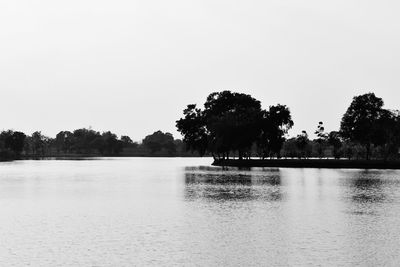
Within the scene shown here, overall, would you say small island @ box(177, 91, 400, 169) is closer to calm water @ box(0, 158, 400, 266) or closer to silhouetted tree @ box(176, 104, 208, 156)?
silhouetted tree @ box(176, 104, 208, 156)

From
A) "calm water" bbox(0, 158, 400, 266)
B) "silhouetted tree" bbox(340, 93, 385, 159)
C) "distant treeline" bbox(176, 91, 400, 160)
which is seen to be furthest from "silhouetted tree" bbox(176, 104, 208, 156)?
"calm water" bbox(0, 158, 400, 266)

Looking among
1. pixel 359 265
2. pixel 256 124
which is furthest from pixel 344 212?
pixel 256 124

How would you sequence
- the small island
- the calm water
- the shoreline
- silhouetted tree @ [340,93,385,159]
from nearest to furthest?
1. the calm water
2. the shoreline
3. the small island
4. silhouetted tree @ [340,93,385,159]

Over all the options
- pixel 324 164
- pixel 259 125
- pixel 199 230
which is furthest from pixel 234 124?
pixel 199 230

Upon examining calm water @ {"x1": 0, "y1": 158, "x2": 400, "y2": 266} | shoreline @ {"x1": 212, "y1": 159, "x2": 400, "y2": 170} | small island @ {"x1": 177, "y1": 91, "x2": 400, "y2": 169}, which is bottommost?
calm water @ {"x1": 0, "y1": 158, "x2": 400, "y2": 266}

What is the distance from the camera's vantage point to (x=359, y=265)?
2408 centimetres

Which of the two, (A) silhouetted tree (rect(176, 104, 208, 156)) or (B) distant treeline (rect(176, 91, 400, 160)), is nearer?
(B) distant treeline (rect(176, 91, 400, 160))

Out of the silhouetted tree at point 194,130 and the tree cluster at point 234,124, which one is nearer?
the tree cluster at point 234,124

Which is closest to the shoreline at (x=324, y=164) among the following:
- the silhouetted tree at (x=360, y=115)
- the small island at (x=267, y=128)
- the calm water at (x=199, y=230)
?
the small island at (x=267, y=128)

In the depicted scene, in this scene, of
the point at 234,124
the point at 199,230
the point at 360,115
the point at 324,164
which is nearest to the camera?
the point at 199,230

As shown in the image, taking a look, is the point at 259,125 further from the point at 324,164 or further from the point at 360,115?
the point at 360,115

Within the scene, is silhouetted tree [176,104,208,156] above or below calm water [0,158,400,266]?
above

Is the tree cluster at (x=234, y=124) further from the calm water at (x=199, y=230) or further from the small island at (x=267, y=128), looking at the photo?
the calm water at (x=199, y=230)

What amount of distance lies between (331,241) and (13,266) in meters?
16.2
